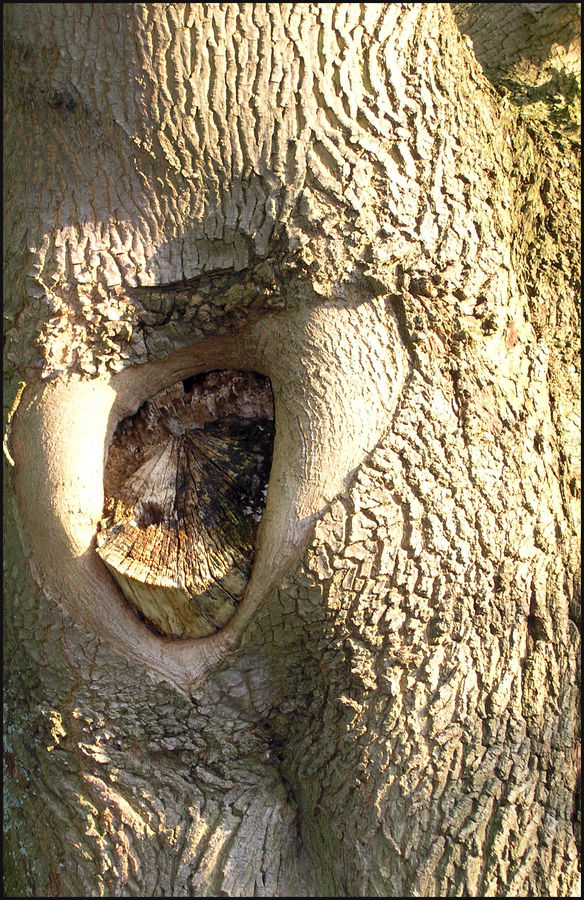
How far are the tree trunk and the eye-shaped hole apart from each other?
5 centimetres

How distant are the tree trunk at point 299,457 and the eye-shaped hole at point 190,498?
50mm

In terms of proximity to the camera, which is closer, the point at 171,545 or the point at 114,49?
the point at 114,49

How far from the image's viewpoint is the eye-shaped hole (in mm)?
1968

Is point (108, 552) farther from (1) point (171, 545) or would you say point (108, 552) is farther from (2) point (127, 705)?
(2) point (127, 705)

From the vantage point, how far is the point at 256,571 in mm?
1948

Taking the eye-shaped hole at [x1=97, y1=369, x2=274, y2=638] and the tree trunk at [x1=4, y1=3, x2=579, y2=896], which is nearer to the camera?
the tree trunk at [x1=4, y1=3, x2=579, y2=896]

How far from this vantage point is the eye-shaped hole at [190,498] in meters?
1.97

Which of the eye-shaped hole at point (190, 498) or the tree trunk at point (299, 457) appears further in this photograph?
the eye-shaped hole at point (190, 498)

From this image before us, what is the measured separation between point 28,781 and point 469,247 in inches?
77.8

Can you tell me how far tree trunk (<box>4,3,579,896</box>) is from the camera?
179 centimetres

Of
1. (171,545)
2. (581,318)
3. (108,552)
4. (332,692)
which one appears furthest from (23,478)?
(581,318)

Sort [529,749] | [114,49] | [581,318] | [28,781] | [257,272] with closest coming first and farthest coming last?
[114,49], [257,272], [529,749], [28,781], [581,318]

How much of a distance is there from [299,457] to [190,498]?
1.20 feet

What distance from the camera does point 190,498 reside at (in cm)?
206
